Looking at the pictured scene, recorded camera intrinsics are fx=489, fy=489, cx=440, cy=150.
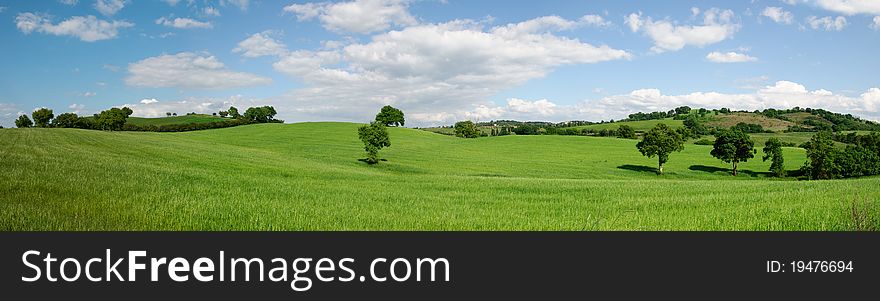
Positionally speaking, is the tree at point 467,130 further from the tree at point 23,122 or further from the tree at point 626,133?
the tree at point 23,122

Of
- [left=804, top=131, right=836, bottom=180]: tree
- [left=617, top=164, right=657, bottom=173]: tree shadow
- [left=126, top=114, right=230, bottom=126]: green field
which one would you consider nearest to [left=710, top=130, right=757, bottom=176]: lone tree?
[left=804, top=131, right=836, bottom=180]: tree

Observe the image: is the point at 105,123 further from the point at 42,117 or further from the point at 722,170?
the point at 722,170

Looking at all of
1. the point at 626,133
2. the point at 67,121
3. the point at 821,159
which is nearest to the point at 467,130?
the point at 626,133

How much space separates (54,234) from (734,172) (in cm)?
7393

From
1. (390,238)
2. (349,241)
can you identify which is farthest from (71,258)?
(390,238)

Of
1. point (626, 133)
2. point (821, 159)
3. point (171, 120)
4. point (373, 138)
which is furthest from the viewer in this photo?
point (171, 120)

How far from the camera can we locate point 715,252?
727cm

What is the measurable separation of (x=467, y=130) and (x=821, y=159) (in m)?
91.8

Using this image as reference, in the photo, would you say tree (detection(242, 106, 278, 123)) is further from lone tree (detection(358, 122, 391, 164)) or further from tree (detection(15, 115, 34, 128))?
lone tree (detection(358, 122, 391, 164))

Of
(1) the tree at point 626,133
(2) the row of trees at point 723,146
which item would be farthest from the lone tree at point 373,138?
(1) the tree at point 626,133

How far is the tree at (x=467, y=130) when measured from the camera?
14175cm

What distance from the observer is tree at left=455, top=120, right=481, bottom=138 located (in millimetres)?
141750

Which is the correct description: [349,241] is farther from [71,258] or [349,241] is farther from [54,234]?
[54,234]

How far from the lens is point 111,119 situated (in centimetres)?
12619
